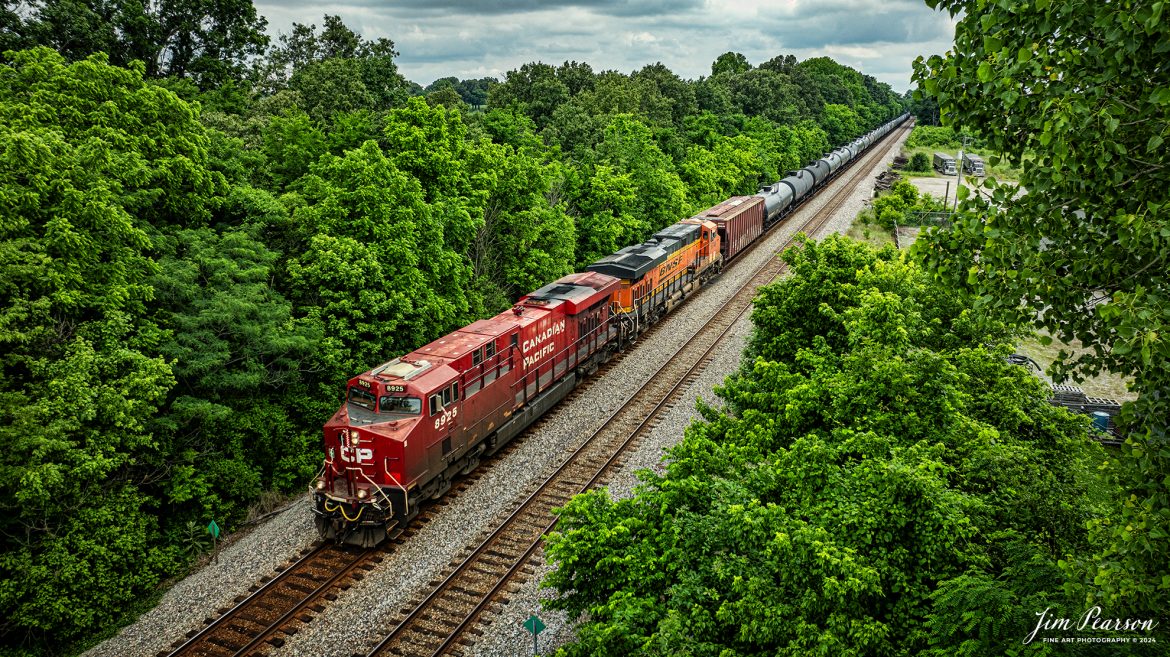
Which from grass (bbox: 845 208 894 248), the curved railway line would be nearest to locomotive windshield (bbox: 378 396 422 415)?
the curved railway line

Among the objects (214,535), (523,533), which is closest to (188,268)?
(214,535)

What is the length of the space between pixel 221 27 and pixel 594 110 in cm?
3059

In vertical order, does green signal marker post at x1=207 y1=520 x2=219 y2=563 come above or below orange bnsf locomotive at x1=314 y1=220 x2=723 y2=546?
below

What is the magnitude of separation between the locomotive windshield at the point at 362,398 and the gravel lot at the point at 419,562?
13.9ft

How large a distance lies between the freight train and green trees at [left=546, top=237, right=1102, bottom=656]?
824cm

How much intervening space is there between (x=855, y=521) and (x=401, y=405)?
13.6m

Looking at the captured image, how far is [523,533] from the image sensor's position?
70.7 feet

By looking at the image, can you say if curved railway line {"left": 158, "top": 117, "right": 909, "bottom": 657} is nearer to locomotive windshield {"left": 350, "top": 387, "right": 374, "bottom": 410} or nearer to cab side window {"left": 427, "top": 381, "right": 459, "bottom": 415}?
cab side window {"left": 427, "top": 381, "right": 459, "bottom": 415}

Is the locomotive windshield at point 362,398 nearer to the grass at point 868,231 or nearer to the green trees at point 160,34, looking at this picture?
the green trees at point 160,34

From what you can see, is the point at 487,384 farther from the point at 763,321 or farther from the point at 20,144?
the point at 20,144

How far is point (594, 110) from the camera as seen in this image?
64812mm

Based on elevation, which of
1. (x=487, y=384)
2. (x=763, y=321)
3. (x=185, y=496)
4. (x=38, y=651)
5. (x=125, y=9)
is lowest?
(x=38, y=651)

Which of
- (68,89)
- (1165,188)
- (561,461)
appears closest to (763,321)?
(561,461)

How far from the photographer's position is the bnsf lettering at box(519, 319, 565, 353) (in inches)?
1049
